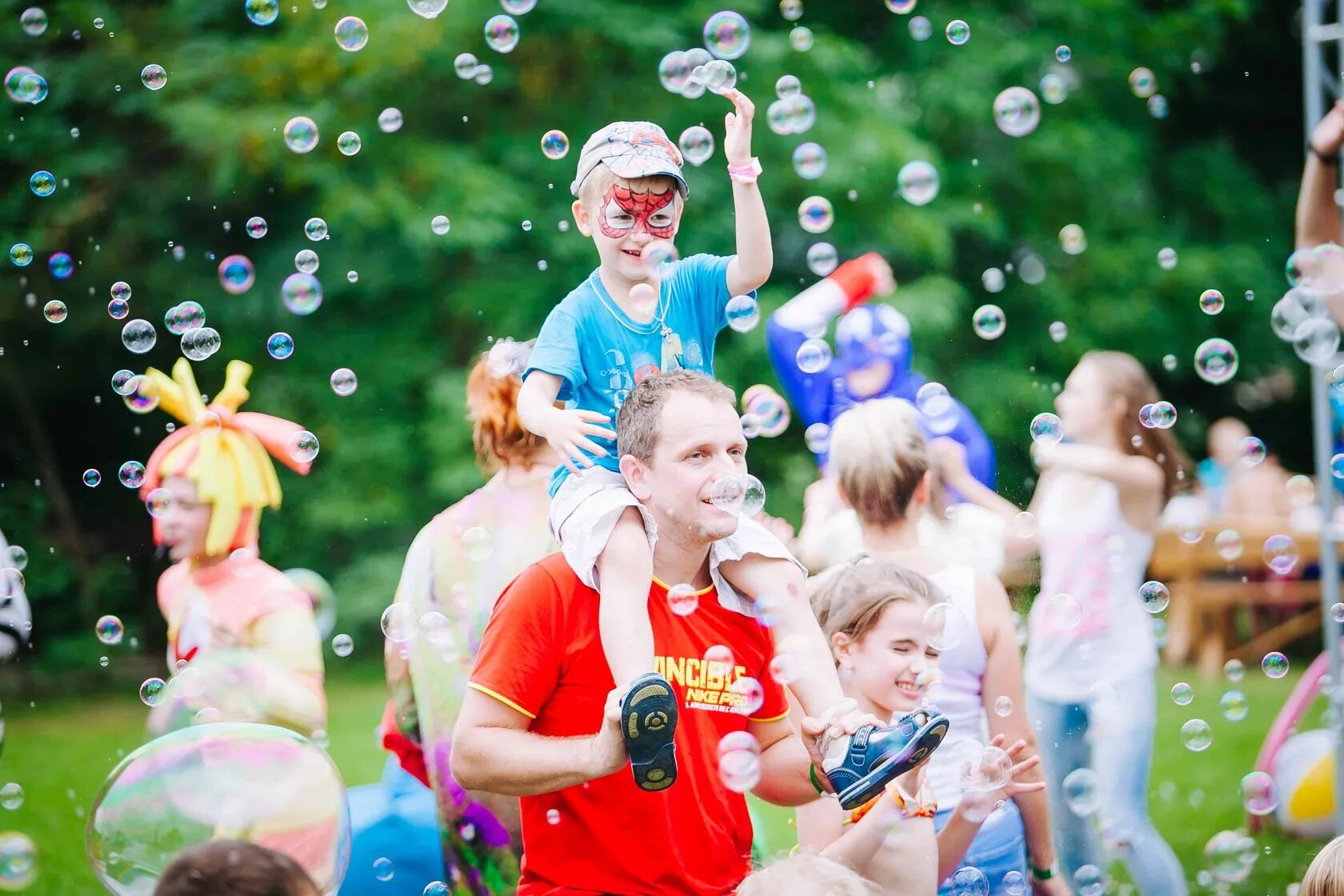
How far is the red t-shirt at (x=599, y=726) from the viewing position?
2.03 metres

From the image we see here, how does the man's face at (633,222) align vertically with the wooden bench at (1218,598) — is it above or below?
above

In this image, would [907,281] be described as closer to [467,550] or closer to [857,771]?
[467,550]

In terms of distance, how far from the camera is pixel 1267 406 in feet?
35.4

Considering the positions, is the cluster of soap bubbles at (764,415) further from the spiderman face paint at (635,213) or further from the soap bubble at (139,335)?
A: the soap bubble at (139,335)

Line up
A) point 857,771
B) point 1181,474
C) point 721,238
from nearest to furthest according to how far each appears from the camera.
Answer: point 857,771 < point 1181,474 < point 721,238

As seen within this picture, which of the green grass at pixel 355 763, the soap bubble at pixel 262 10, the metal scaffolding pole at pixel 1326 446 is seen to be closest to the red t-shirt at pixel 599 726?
the soap bubble at pixel 262 10

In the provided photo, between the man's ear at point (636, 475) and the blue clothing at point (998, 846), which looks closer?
the man's ear at point (636, 475)

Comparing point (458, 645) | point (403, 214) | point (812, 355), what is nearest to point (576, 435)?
point (458, 645)

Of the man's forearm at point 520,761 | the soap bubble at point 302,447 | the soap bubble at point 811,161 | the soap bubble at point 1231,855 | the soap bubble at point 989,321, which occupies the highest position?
the soap bubble at point 811,161

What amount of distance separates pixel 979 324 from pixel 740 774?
1737 mm

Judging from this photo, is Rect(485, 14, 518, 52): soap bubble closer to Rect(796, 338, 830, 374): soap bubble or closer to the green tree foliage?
Rect(796, 338, 830, 374): soap bubble

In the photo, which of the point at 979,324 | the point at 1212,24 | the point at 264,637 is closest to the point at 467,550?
the point at 264,637

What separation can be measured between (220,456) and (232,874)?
1.89 metres

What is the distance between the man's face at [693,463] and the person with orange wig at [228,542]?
1234mm
